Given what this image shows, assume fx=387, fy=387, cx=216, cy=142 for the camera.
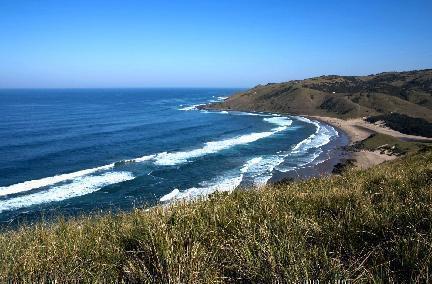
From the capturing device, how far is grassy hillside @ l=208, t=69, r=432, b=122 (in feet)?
Result: 329

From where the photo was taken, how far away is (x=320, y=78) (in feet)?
549

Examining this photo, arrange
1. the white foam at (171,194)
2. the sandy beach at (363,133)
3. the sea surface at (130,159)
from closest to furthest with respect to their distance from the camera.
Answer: the white foam at (171,194) < the sea surface at (130,159) < the sandy beach at (363,133)

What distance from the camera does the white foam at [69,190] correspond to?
3222 centimetres

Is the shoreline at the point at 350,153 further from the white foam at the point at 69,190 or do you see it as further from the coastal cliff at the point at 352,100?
the white foam at the point at 69,190

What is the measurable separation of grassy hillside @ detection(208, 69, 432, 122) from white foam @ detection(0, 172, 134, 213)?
67.7 meters

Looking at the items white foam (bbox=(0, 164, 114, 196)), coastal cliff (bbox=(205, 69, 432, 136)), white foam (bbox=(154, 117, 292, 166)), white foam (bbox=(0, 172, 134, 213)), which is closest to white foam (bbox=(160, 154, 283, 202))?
white foam (bbox=(0, 172, 134, 213))

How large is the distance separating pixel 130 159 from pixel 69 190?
14.0 meters

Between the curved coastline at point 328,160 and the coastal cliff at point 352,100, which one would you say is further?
the coastal cliff at point 352,100

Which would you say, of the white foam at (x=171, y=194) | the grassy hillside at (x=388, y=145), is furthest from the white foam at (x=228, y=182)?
the grassy hillside at (x=388, y=145)

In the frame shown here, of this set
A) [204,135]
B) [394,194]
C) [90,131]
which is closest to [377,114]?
[204,135]

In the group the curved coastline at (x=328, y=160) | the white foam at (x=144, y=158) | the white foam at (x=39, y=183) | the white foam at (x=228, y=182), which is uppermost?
the white foam at (x=39, y=183)

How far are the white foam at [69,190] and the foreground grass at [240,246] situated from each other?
2830 centimetres

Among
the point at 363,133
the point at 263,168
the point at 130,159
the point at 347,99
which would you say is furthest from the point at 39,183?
the point at 347,99

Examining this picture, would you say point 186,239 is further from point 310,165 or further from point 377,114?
point 377,114
